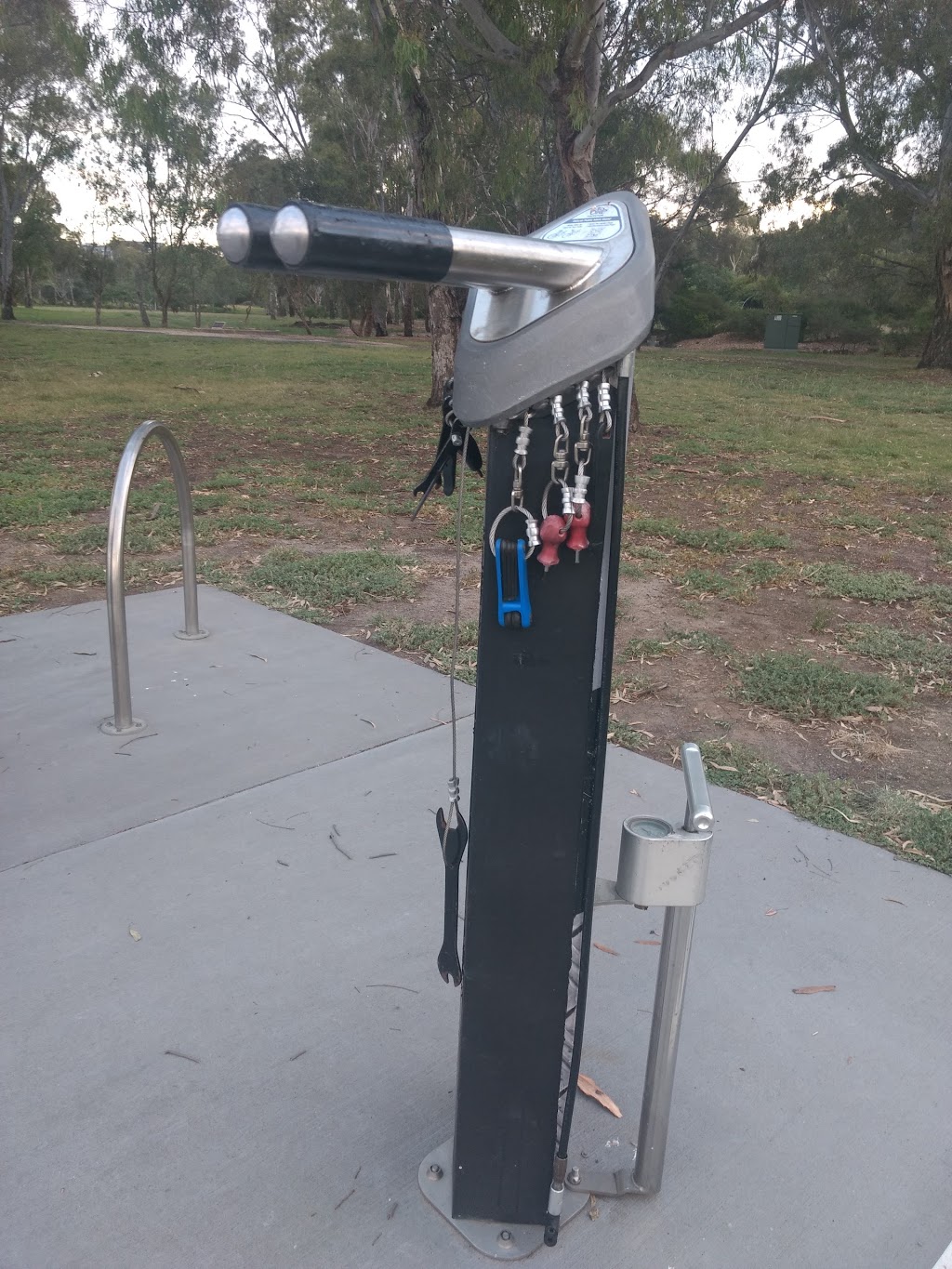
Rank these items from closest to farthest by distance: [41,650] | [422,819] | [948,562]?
[422,819], [41,650], [948,562]

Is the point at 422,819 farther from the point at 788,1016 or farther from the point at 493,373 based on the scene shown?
the point at 493,373

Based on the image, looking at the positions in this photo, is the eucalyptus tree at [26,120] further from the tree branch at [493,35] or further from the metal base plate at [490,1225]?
the metal base plate at [490,1225]

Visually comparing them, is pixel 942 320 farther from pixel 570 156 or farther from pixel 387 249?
pixel 387 249

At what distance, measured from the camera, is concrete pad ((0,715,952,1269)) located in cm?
174

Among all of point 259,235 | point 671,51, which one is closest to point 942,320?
point 671,51

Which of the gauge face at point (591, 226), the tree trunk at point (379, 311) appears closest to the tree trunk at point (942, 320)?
the tree trunk at point (379, 311)

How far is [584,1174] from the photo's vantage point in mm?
1815

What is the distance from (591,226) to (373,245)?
38 cm

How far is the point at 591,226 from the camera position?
53.2 inches

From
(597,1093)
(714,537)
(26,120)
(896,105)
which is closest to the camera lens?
(597,1093)

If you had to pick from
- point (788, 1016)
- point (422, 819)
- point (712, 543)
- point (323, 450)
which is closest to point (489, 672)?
point (788, 1016)

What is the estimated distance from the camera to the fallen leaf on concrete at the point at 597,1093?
1.99m

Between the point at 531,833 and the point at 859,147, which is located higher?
the point at 859,147

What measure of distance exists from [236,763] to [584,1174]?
6.24 ft
